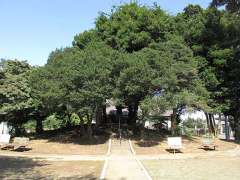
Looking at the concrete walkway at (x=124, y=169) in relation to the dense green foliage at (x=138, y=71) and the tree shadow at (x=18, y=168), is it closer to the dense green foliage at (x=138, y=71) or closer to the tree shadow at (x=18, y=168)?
the tree shadow at (x=18, y=168)

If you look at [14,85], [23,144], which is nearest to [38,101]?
[14,85]

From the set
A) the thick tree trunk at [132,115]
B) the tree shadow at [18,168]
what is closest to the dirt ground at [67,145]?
the tree shadow at [18,168]

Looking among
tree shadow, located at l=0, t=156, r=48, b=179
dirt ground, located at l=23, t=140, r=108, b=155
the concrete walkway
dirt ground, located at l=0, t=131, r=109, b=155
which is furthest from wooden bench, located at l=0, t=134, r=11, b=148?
the concrete walkway

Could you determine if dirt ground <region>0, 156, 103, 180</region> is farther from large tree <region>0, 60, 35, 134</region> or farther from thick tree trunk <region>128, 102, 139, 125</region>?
thick tree trunk <region>128, 102, 139, 125</region>

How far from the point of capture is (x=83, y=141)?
28.0 meters

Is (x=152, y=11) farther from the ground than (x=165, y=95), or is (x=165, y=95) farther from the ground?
(x=152, y=11)

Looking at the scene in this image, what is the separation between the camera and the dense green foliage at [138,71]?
1016 inches

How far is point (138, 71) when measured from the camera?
85.3 feet

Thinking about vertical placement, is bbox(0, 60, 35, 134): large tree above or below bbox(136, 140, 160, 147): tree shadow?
above

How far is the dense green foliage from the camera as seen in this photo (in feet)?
84.7

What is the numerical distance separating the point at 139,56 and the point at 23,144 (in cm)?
949

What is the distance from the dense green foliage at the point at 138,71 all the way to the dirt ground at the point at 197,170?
7213 mm

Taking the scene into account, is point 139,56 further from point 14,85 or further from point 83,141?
point 14,85

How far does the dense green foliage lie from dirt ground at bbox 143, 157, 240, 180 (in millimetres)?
7213
